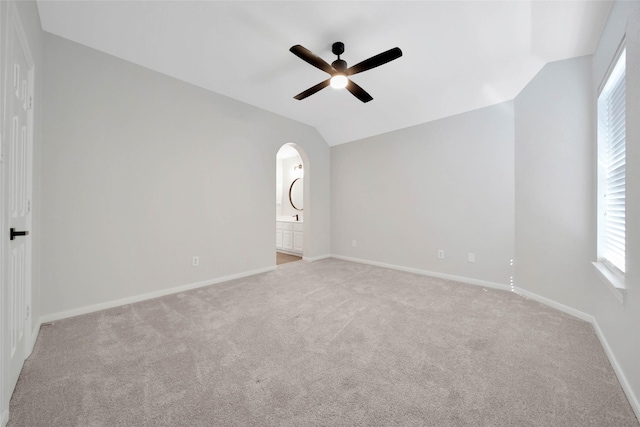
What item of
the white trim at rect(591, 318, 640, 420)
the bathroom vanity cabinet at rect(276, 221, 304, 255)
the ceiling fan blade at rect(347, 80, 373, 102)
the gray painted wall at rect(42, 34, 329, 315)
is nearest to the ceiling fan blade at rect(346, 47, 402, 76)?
the ceiling fan blade at rect(347, 80, 373, 102)

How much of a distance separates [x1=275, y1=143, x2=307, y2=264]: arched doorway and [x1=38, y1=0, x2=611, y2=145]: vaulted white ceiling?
2.58 metres

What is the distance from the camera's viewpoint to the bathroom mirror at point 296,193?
6333 mm

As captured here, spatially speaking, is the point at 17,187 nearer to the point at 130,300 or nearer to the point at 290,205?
the point at 130,300

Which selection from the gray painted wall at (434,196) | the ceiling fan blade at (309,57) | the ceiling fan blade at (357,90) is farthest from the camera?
the gray painted wall at (434,196)

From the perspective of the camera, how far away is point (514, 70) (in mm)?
2686

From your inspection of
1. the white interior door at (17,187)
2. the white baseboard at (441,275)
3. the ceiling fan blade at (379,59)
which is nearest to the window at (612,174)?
the white baseboard at (441,275)

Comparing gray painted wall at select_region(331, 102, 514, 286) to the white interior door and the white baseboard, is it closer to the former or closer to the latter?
the white baseboard

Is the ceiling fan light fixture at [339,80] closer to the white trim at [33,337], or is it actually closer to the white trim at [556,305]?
the white trim at [556,305]

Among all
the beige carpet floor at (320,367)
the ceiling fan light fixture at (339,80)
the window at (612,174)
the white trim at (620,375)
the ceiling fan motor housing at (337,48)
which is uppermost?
the ceiling fan motor housing at (337,48)

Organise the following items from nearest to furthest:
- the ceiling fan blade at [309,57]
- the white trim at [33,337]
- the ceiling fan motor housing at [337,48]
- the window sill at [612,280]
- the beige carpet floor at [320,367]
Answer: the beige carpet floor at [320,367], the window sill at [612,280], the white trim at [33,337], the ceiling fan blade at [309,57], the ceiling fan motor housing at [337,48]

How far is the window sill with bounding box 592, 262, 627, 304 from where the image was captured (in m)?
1.58

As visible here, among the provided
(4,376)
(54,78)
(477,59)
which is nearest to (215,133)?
(54,78)

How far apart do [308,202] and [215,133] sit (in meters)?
2.00

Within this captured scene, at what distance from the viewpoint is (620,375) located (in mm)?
1484
